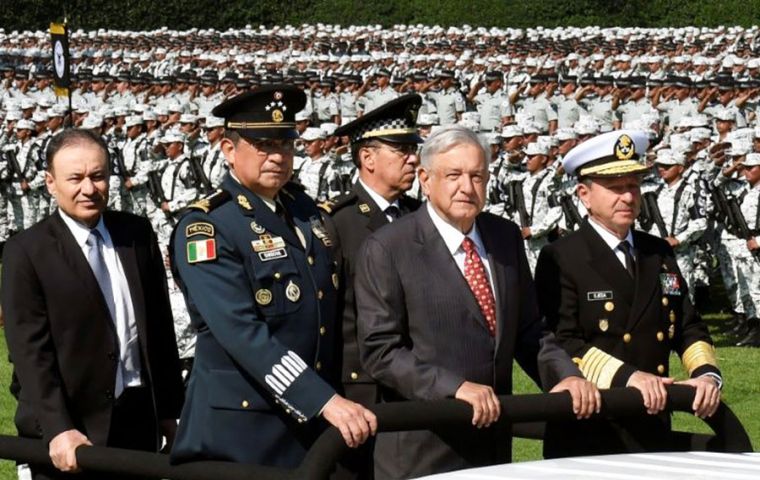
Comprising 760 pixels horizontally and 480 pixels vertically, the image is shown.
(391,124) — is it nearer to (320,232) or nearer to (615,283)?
(615,283)

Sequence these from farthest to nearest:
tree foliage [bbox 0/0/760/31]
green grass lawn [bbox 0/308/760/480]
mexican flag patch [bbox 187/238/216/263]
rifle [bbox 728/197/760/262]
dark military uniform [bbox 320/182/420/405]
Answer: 1. tree foliage [bbox 0/0/760/31]
2. rifle [bbox 728/197/760/262]
3. green grass lawn [bbox 0/308/760/480]
4. dark military uniform [bbox 320/182/420/405]
5. mexican flag patch [bbox 187/238/216/263]

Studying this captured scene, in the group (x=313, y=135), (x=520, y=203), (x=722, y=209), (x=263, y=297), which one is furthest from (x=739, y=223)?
(x=263, y=297)

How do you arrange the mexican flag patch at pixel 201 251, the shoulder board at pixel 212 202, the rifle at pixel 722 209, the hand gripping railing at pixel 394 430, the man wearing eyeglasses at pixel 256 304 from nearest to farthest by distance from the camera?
the hand gripping railing at pixel 394 430 → the man wearing eyeglasses at pixel 256 304 → the mexican flag patch at pixel 201 251 → the shoulder board at pixel 212 202 → the rifle at pixel 722 209

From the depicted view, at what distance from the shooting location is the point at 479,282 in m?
5.14

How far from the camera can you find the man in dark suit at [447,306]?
4.99 meters

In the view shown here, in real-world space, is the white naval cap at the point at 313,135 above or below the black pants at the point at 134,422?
above

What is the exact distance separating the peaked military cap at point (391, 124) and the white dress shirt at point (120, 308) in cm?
191

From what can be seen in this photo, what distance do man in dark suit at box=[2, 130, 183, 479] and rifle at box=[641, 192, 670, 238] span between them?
35.4ft

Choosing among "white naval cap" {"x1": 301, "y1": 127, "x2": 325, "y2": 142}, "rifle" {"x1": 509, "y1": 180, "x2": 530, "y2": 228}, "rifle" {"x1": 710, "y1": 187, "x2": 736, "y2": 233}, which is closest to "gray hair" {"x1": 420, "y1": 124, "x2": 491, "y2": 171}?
"rifle" {"x1": 710, "y1": 187, "x2": 736, "y2": 233}

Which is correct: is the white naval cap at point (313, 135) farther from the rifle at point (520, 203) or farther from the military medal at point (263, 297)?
the military medal at point (263, 297)

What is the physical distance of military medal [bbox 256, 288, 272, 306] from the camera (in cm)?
498

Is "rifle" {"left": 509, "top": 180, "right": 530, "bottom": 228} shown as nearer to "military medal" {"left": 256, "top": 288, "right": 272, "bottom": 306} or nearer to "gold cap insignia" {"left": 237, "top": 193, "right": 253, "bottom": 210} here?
"gold cap insignia" {"left": 237, "top": 193, "right": 253, "bottom": 210}

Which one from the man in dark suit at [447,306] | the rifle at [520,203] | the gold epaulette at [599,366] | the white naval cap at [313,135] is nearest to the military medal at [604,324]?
the gold epaulette at [599,366]

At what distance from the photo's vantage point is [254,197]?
16.9 feet
